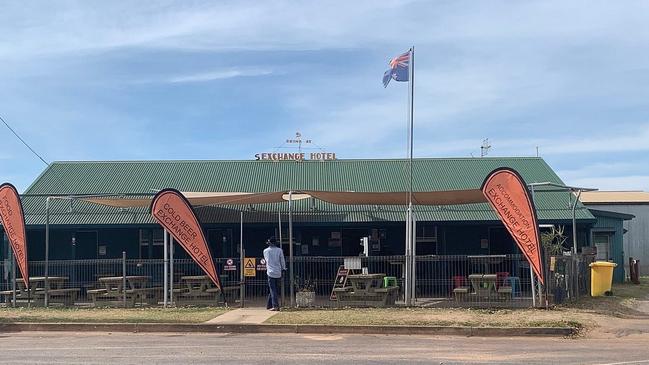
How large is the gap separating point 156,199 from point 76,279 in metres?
6.78

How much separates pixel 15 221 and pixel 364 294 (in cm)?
911

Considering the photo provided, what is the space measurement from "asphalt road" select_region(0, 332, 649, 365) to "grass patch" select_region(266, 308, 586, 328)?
879 mm

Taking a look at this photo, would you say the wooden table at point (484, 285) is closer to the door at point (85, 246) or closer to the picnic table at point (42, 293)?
the picnic table at point (42, 293)

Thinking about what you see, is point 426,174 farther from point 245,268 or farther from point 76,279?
point 76,279

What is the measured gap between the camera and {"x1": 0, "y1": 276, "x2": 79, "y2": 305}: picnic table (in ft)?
59.1

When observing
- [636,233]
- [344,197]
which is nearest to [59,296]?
[344,197]

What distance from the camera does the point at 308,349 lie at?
11.4 m

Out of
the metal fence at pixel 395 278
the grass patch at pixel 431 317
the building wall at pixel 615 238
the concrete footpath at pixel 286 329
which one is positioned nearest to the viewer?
the concrete footpath at pixel 286 329

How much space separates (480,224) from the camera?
22312 millimetres

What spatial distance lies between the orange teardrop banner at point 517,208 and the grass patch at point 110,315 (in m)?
6.80

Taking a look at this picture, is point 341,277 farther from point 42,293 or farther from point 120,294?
point 42,293

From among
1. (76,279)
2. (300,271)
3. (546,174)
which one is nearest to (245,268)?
(300,271)

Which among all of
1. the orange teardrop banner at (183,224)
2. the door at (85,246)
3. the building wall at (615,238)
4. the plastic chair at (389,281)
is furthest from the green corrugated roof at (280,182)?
the orange teardrop banner at (183,224)

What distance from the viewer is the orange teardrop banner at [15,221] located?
17.8 meters
